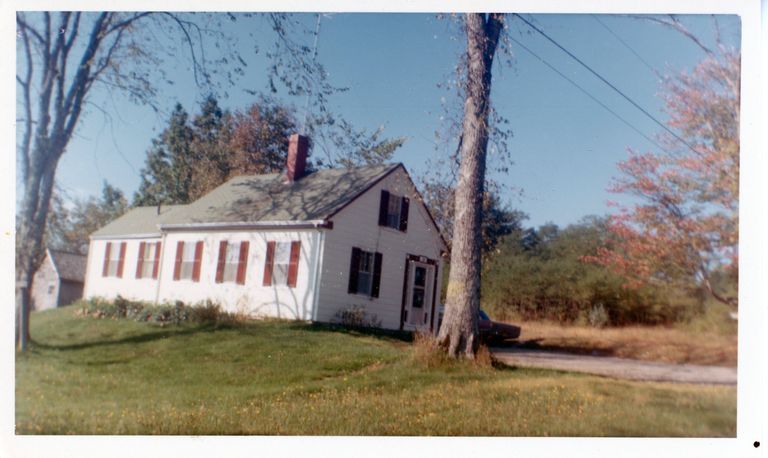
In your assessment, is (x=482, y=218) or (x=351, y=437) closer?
(x=351, y=437)

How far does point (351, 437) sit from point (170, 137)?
139 inches

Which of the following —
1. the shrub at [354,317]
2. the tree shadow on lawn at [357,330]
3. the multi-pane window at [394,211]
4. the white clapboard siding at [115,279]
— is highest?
the multi-pane window at [394,211]

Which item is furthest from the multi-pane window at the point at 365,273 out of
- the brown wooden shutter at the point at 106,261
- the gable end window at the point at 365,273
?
the brown wooden shutter at the point at 106,261

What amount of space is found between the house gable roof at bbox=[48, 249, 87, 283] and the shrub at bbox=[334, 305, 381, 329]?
2680 mm

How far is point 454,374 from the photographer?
6.05m

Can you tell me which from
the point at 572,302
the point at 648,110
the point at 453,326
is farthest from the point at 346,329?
the point at 648,110

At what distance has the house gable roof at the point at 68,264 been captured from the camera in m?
6.08

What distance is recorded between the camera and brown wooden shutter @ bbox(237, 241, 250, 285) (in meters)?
6.43

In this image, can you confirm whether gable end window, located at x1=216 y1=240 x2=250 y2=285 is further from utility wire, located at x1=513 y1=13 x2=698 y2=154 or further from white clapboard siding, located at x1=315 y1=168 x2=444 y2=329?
utility wire, located at x1=513 y1=13 x2=698 y2=154

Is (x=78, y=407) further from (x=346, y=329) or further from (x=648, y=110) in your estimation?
(x=648, y=110)

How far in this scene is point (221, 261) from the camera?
6469 mm

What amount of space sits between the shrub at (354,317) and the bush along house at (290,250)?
24 mm

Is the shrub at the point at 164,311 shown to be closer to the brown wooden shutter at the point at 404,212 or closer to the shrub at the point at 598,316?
the brown wooden shutter at the point at 404,212
